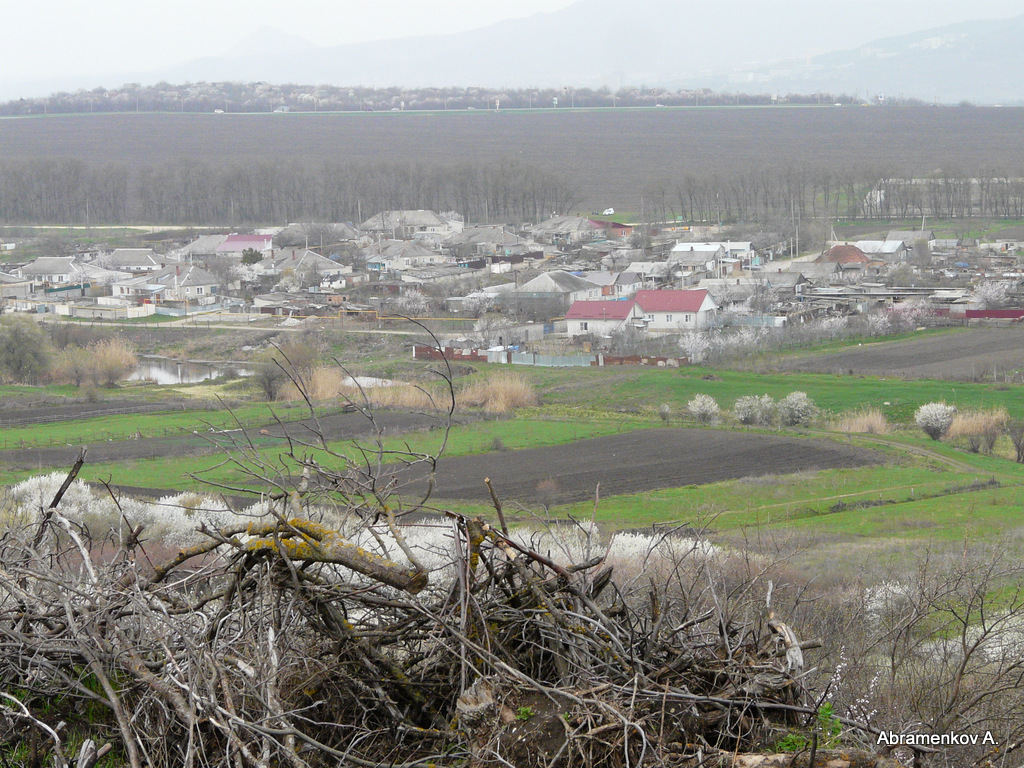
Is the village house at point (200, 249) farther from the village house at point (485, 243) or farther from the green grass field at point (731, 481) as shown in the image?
the green grass field at point (731, 481)

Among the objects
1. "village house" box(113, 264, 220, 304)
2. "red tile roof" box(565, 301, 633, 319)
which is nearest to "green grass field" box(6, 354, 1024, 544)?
"red tile roof" box(565, 301, 633, 319)

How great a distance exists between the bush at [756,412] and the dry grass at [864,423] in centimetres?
148

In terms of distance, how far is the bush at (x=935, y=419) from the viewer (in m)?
23.4

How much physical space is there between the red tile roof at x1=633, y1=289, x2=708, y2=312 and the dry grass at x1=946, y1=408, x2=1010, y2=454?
14.4m

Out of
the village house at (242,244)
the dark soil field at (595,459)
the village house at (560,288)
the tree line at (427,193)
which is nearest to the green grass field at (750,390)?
the dark soil field at (595,459)

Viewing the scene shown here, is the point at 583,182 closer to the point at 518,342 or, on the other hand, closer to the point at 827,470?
the point at 518,342

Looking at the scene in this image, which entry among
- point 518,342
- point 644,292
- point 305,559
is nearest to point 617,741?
point 305,559

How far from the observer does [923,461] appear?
21203 millimetres

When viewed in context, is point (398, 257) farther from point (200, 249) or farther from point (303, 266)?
point (200, 249)

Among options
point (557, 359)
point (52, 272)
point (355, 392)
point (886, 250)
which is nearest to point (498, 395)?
point (355, 392)

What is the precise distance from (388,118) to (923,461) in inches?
5523

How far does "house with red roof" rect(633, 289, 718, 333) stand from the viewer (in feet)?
122

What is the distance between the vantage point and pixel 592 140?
409ft

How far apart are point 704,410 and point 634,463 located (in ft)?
16.8
